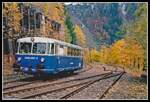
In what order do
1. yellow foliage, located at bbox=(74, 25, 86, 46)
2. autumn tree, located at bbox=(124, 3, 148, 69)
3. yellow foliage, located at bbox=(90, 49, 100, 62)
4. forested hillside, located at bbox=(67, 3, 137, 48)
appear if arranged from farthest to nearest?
yellow foliage, located at bbox=(90, 49, 100, 62)
yellow foliage, located at bbox=(74, 25, 86, 46)
forested hillside, located at bbox=(67, 3, 137, 48)
autumn tree, located at bbox=(124, 3, 148, 69)

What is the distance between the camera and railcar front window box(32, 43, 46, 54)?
23.9m

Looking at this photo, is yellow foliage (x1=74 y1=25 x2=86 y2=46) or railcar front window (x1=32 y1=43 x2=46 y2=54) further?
yellow foliage (x1=74 y1=25 x2=86 y2=46)

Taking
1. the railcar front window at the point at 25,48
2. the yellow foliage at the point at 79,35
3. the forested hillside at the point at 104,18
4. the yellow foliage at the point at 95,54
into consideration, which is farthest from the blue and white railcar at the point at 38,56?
the yellow foliage at the point at 95,54

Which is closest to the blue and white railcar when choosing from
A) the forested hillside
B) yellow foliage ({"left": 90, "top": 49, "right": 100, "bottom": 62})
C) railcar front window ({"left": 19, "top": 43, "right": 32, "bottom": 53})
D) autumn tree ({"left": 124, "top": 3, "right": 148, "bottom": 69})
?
railcar front window ({"left": 19, "top": 43, "right": 32, "bottom": 53})

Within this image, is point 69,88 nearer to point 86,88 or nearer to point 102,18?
point 86,88

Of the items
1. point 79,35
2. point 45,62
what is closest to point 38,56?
point 45,62

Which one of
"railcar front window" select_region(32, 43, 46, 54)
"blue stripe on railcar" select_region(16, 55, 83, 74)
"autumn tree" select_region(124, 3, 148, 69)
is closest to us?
"autumn tree" select_region(124, 3, 148, 69)

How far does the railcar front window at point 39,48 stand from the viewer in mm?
23891

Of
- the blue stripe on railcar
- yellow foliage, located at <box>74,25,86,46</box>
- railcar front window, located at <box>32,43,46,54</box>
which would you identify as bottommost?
the blue stripe on railcar

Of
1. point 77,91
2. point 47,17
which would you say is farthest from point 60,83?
point 47,17

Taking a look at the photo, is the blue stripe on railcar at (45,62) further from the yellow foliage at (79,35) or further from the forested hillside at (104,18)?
the yellow foliage at (79,35)

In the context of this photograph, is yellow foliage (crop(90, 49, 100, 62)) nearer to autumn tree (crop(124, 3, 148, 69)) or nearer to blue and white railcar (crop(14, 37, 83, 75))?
blue and white railcar (crop(14, 37, 83, 75))

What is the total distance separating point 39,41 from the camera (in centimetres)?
2398

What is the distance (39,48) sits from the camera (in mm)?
24094
